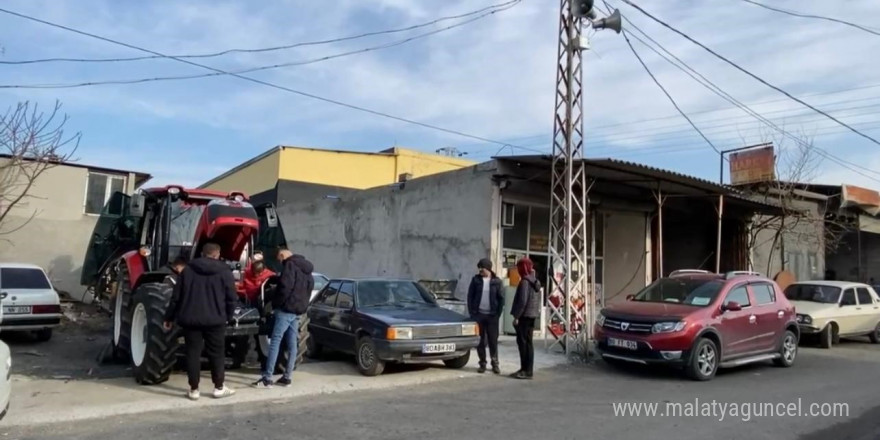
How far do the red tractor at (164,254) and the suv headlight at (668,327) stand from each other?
211 inches

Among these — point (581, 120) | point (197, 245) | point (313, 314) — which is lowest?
point (313, 314)

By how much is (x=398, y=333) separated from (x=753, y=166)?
59.8 ft

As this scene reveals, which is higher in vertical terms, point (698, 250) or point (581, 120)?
point (581, 120)

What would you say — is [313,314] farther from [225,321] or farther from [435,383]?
[225,321]

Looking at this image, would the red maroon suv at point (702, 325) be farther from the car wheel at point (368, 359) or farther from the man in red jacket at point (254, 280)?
the man in red jacket at point (254, 280)

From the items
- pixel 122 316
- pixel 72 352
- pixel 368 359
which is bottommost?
pixel 72 352

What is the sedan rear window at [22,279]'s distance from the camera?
12.7 meters

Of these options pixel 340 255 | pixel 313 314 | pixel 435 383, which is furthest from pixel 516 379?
pixel 340 255

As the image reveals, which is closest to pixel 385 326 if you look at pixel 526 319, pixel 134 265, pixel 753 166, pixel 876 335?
pixel 526 319

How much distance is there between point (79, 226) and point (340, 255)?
7.93 meters

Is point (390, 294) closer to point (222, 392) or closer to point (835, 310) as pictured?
point (222, 392)

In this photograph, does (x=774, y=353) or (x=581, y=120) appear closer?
(x=774, y=353)

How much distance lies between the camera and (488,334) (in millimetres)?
10688

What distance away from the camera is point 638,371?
11.3 m
